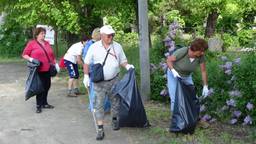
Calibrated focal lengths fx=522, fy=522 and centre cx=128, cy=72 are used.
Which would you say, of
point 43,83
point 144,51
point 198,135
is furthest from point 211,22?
point 198,135

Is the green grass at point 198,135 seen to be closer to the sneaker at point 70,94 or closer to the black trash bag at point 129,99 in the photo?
the black trash bag at point 129,99

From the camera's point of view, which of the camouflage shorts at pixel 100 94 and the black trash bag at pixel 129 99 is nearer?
the camouflage shorts at pixel 100 94

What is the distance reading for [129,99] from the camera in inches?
313

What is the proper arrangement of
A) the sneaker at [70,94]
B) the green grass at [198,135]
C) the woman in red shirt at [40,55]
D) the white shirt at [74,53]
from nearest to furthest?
the green grass at [198,135]
the woman in red shirt at [40,55]
the white shirt at [74,53]
the sneaker at [70,94]

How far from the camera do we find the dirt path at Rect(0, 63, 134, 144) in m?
7.77

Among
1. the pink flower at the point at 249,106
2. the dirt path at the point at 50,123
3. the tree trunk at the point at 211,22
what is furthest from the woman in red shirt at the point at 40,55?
the tree trunk at the point at 211,22

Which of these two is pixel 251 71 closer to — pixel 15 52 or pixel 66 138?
pixel 66 138

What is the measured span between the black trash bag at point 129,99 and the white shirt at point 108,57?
0.24 m

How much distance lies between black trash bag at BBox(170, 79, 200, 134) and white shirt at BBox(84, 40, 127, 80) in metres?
0.99

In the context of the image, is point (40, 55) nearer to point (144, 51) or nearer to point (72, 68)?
point (72, 68)

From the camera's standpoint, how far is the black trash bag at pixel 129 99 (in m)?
7.96

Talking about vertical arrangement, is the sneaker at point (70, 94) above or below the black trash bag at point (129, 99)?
below

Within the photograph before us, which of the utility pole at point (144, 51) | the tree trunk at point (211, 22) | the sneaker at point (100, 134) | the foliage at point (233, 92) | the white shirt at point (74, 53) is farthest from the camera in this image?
the tree trunk at point (211, 22)

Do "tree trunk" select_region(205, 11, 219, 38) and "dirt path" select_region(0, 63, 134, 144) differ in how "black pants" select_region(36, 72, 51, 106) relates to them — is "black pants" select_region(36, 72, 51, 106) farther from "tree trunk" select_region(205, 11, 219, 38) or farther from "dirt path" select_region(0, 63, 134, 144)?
"tree trunk" select_region(205, 11, 219, 38)
